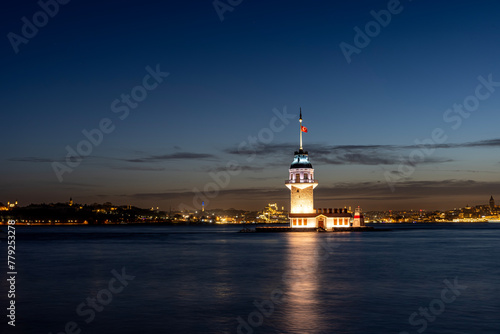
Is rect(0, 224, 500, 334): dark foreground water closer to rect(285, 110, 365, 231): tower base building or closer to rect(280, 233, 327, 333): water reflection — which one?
rect(280, 233, 327, 333): water reflection

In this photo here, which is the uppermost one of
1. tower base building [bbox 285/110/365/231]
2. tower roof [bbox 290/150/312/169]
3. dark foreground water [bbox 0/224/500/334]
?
tower roof [bbox 290/150/312/169]

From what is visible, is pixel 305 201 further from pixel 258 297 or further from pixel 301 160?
pixel 258 297

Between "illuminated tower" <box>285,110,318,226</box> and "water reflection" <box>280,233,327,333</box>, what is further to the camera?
"illuminated tower" <box>285,110,318,226</box>

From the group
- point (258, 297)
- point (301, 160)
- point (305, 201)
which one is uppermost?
point (301, 160)

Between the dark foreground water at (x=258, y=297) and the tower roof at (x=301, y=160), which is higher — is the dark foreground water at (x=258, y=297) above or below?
below

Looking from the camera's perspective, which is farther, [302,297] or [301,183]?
[301,183]

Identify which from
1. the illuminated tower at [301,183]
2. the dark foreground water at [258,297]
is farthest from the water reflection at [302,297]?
the illuminated tower at [301,183]

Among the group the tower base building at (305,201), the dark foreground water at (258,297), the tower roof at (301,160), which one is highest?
the tower roof at (301,160)

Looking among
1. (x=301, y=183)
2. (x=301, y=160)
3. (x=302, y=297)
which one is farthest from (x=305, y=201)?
(x=302, y=297)

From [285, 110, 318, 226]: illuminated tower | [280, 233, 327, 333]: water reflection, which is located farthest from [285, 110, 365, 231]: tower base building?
[280, 233, 327, 333]: water reflection

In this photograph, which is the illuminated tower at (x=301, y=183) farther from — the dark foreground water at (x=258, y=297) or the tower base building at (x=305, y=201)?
the dark foreground water at (x=258, y=297)

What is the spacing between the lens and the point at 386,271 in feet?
121

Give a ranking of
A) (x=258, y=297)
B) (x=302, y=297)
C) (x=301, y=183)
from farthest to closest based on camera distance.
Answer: (x=301, y=183)
(x=258, y=297)
(x=302, y=297)

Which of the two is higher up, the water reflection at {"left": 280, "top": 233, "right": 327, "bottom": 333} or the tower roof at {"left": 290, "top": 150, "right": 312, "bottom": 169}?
the tower roof at {"left": 290, "top": 150, "right": 312, "bottom": 169}
